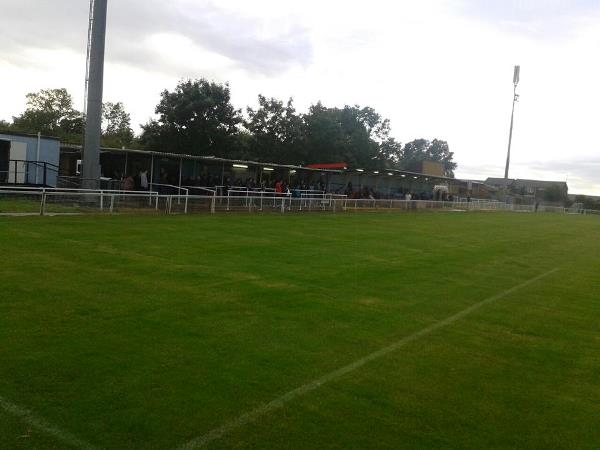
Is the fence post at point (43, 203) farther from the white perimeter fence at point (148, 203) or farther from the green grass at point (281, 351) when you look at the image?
the green grass at point (281, 351)

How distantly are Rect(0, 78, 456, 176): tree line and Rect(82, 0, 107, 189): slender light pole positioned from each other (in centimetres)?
2952

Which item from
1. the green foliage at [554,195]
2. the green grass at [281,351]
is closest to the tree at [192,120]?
the green grass at [281,351]

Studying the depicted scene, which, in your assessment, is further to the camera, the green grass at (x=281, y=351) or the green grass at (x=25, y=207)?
the green grass at (x=25, y=207)

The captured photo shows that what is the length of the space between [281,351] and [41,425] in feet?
8.40

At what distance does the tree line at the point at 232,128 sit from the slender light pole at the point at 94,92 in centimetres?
2952

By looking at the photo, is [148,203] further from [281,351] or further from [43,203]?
[281,351]

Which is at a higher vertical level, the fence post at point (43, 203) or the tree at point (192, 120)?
the tree at point (192, 120)

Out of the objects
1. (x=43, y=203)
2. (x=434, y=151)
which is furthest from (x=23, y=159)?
(x=434, y=151)

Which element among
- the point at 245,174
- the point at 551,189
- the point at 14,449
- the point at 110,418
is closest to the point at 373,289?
the point at 110,418

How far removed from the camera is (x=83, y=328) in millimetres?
6352

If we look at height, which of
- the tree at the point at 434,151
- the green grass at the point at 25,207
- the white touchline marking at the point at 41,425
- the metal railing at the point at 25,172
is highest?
the tree at the point at 434,151

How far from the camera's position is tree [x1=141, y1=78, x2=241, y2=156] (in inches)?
2073

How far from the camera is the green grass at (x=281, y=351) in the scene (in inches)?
172

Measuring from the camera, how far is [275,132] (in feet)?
199
